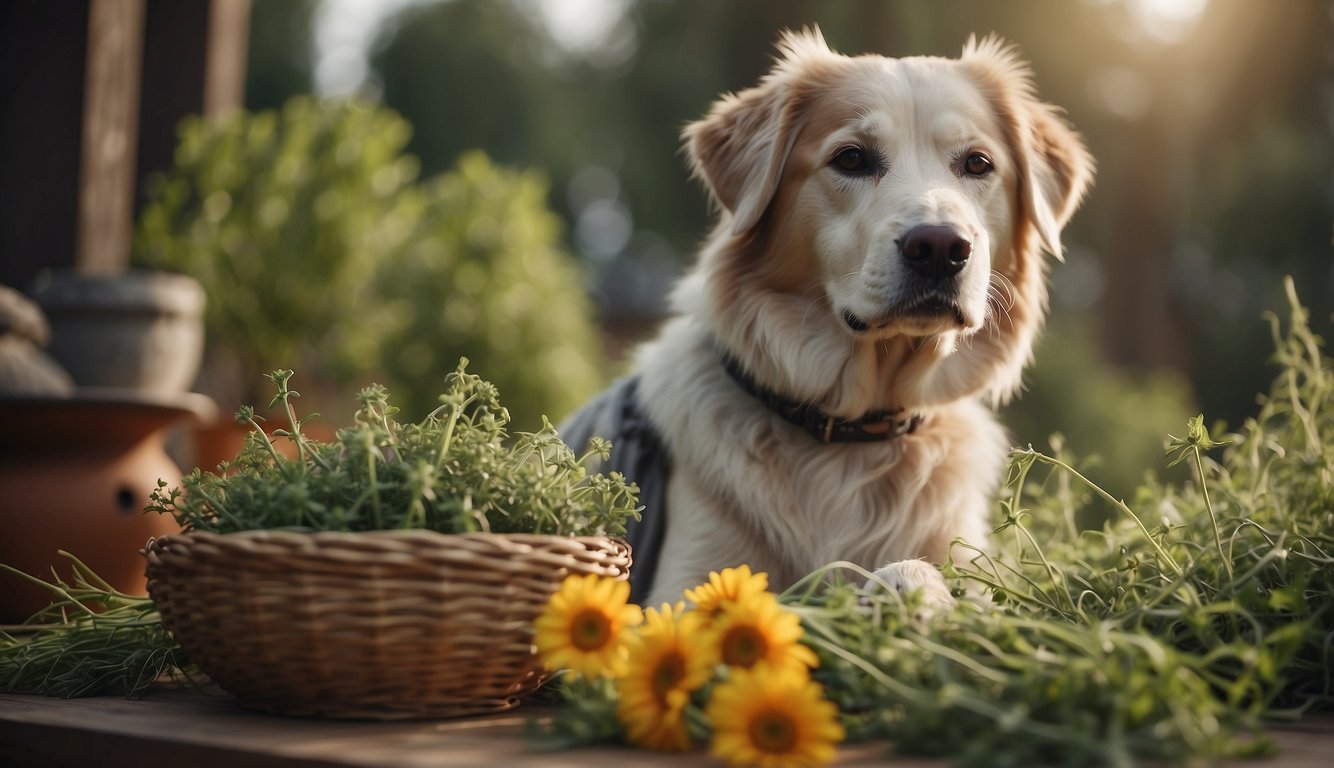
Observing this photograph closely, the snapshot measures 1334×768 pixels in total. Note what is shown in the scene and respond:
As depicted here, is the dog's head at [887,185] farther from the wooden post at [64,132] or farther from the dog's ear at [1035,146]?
the wooden post at [64,132]

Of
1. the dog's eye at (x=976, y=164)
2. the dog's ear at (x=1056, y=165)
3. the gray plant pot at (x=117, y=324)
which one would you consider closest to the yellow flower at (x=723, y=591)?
the dog's eye at (x=976, y=164)

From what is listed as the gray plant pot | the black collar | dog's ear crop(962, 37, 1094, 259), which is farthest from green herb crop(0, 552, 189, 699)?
the gray plant pot

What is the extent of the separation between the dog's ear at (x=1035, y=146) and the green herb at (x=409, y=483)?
1.49 metres

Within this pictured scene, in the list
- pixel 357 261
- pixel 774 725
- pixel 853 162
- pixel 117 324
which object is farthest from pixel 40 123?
pixel 774 725

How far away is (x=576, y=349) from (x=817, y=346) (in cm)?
432

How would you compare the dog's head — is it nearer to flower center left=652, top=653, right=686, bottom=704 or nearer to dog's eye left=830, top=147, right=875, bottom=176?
dog's eye left=830, top=147, right=875, bottom=176

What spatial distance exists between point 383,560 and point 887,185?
148cm

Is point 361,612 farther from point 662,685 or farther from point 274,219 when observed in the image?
point 274,219

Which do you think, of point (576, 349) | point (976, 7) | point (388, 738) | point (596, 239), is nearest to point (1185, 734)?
point (388, 738)

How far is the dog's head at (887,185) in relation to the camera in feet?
7.45

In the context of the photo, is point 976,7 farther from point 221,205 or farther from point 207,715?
point 207,715

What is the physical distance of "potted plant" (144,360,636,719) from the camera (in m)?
1.38

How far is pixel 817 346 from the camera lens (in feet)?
8.18

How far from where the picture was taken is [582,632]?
56.4 inches
